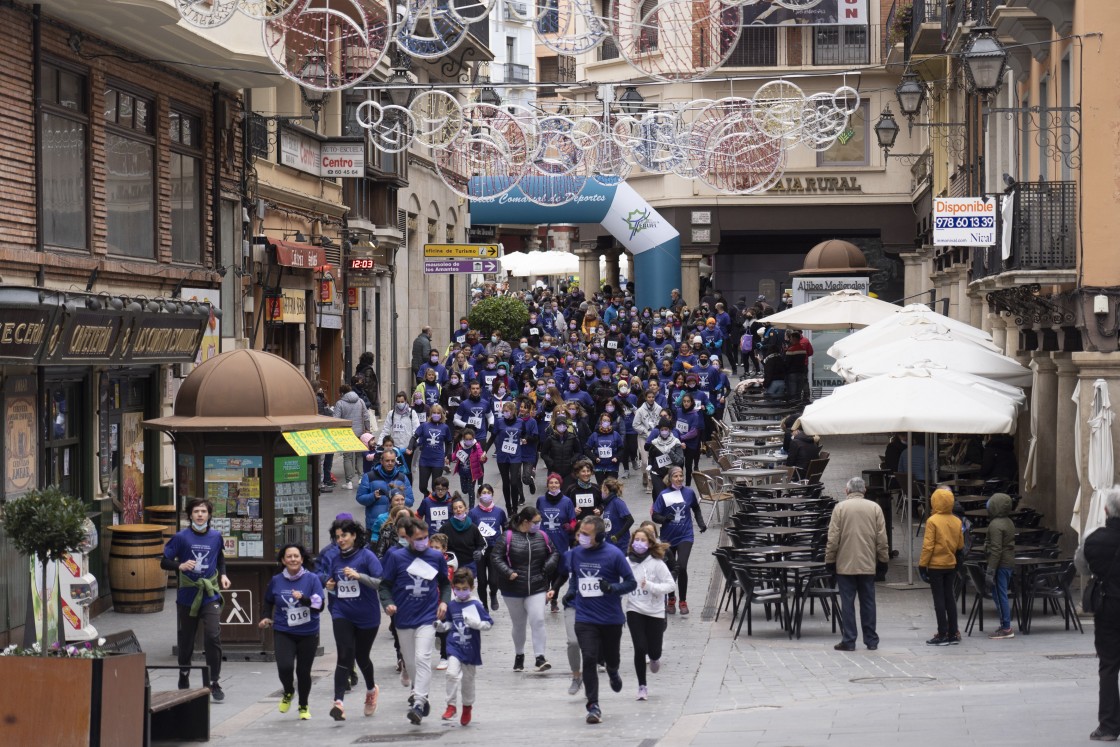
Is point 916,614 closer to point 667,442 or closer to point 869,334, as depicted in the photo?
point 667,442

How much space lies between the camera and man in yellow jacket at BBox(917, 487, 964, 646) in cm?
1591

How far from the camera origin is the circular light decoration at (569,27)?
14.0 meters

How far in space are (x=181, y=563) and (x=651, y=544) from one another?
4063 mm

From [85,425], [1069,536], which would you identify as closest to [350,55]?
[85,425]

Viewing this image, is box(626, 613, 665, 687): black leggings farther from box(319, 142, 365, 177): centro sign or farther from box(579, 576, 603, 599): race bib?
box(319, 142, 365, 177): centro sign

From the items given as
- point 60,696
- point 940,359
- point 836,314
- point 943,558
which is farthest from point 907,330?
point 60,696

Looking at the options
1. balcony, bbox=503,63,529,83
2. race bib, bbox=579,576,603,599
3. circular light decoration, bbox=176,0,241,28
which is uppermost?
balcony, bbox=503,63,529,83

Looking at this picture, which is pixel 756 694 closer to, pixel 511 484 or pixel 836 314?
pixel 511 484

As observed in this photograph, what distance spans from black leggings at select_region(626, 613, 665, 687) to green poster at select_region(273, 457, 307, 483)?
12.7ft

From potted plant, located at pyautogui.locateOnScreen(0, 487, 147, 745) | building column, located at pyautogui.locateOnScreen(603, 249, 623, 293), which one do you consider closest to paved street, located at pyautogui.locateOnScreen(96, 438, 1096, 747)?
potted plant, located at pyautogui.locateOnScreen(0, 487, 147, 745)

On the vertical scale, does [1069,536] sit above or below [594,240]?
below

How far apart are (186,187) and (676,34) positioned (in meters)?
10.3

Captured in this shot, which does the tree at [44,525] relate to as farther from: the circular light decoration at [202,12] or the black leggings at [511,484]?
the black leggings at [511,484]

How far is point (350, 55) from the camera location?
674 inches
